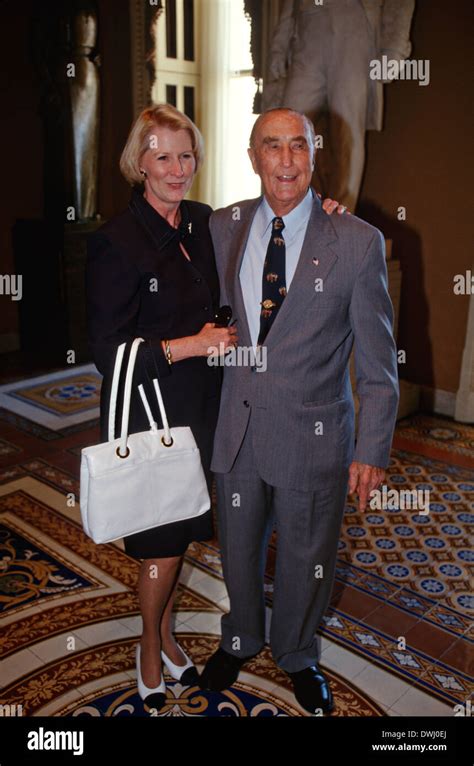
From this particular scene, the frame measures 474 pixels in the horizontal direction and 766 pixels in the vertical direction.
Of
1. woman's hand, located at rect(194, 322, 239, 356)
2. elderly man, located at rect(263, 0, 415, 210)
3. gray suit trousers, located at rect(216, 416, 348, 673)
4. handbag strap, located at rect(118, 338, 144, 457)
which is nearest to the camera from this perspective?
handbag strap, located at rect(118, 338, 144, 457)

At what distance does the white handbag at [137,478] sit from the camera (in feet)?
5.72

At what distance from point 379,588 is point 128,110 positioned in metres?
5.33

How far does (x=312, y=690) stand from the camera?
7.38ft

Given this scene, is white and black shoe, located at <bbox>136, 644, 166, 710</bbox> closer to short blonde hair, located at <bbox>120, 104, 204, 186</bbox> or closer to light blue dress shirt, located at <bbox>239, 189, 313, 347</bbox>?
light blue dress shirt, located at <bbox>239, 189, 313, 347</bbox>

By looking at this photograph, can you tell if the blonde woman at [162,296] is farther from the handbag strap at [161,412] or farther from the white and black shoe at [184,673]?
the white and black shoe at [184,673]

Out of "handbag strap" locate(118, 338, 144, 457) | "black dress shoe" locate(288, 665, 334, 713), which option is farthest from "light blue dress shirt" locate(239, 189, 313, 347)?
"black dress shoe" locate(288, 665, 334, 713)

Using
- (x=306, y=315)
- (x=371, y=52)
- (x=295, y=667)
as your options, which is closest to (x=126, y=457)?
(x=306, y=315)

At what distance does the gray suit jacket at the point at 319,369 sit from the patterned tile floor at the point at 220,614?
0.83 meters

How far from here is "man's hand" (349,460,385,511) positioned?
6.40 feet

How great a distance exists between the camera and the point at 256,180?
6.64 metres

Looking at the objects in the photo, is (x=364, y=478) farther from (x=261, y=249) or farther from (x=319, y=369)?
(x=261, y=249)

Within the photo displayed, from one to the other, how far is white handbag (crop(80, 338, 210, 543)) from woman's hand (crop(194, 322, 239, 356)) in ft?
0.49

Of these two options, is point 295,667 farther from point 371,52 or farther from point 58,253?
point 58,253

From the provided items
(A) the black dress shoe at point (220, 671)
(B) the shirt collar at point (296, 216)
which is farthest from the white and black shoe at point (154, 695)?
(B) the shirt collar at point (296, 216)
